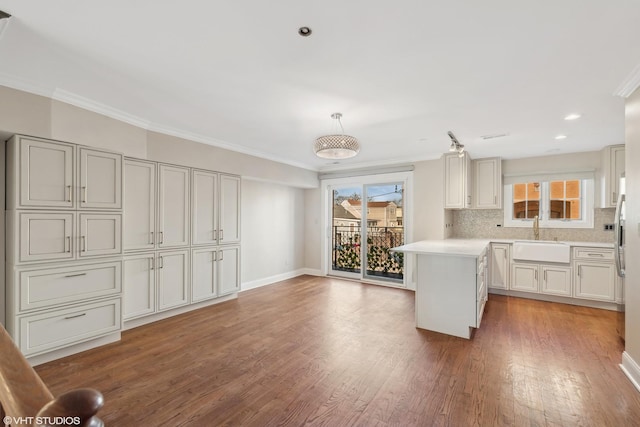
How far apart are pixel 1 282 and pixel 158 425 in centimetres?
207

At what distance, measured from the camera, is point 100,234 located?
299 cm

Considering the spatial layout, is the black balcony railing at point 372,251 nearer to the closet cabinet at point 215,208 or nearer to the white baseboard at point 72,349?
the closet cabinet at point 215,208

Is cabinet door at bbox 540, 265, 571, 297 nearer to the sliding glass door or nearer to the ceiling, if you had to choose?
the ceiling

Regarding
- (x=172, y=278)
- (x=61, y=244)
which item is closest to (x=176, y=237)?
(x=172, y=278)

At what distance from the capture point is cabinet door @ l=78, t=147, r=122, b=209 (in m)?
2.88

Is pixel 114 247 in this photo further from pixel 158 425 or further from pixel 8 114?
pixel 158 425

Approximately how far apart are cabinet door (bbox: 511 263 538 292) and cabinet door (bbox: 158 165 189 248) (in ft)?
16.5

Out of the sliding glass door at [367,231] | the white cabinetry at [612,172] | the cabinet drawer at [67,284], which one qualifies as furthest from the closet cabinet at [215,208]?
the white cabinetry at [612,172]

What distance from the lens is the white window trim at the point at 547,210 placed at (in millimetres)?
4770

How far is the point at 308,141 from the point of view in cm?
430

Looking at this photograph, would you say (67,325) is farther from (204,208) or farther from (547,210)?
(547,210)

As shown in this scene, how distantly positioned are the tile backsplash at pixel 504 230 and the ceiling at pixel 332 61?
6.14 ft

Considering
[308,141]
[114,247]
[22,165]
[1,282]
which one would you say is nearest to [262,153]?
[308,141]

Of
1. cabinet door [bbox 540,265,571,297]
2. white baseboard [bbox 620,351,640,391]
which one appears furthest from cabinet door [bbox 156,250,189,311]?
cabinet door [bbox 540,265,571,297]
